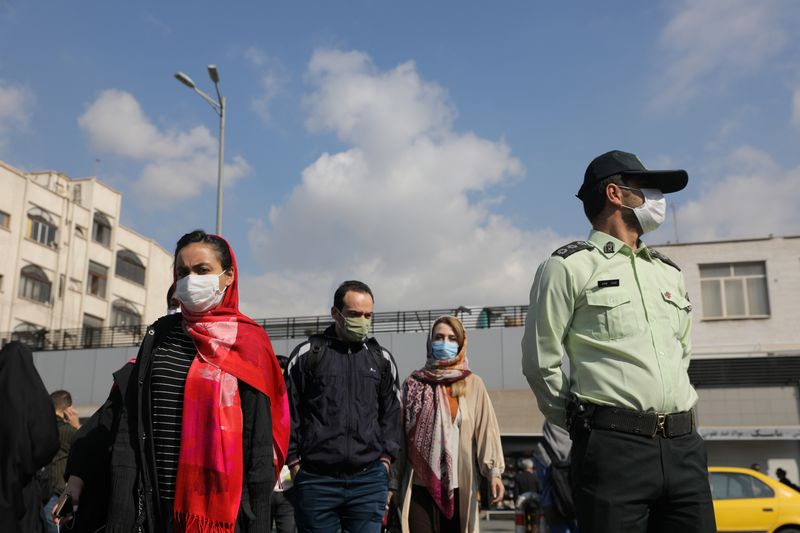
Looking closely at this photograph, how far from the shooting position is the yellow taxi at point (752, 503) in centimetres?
1314

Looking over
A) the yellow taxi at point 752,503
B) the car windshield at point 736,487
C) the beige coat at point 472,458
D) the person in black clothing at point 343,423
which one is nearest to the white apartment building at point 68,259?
the car windshield at point 736,487

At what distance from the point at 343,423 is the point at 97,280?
176 feet

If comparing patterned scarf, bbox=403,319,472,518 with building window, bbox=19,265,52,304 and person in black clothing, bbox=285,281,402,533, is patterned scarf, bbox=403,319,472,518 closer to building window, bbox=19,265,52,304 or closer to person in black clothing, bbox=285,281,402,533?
person in black clothing, bbox=285,281,402,533

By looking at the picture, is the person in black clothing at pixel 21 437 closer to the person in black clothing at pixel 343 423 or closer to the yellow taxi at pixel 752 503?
the person in black clothing at pixel 343 423

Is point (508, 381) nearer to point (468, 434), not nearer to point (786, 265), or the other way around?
point (786, 265)

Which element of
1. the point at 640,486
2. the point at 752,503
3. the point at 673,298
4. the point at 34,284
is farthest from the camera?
the point at 34,284

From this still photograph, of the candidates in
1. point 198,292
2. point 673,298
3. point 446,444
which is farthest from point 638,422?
point 446,444

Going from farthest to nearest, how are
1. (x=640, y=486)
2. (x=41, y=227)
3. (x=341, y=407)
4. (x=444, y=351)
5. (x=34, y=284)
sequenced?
1. (x=41, y=227)
2. (x=34, y=284)
3. (x=444, y=351)
4. (x=341, y=407)
5. (x=640, y=486)

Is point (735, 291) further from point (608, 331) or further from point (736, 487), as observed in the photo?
point (608, 331)

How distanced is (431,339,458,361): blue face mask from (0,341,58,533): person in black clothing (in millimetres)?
2724

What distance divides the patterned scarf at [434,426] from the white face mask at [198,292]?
265 centimetres

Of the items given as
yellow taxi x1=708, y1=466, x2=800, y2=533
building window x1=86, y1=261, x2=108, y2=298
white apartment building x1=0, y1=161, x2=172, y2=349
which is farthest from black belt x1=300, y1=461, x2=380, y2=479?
building window x1=86, y1=261, x2=108, y2=298

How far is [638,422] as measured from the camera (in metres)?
3.18

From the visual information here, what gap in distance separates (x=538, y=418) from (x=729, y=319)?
29.6ft
